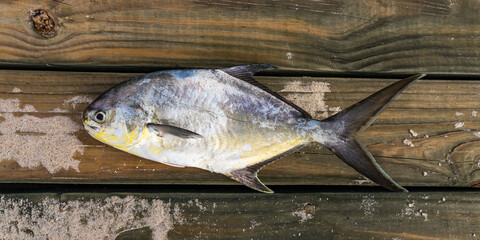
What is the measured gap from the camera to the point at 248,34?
1.73m

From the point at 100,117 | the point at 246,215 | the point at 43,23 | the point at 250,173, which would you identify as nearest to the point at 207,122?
the point at 250,173

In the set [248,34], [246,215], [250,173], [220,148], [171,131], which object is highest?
[248,34]

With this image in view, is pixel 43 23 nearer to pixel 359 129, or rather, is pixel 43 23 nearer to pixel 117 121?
pixel 117 121

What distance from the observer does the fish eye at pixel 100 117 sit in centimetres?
144

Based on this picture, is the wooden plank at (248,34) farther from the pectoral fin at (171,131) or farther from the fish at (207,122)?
the pectoral fin at (171,131)

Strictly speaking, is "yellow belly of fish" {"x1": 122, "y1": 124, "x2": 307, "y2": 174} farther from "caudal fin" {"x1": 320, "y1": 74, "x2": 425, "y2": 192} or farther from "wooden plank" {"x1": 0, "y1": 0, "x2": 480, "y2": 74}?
"wooden plank" {"x1": 0, "y1": 0, "x2": 480, "y2": 74}

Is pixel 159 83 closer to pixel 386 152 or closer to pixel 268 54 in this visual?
pixel 268 54

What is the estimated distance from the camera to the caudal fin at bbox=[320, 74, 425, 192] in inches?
50.8

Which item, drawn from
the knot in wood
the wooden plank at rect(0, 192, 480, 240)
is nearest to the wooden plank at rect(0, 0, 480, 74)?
the knot in wood

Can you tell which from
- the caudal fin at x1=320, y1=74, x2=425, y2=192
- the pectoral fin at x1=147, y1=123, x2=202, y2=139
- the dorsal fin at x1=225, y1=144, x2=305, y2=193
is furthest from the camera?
the dorsal fin at x1=225, y1=144, x2=305, y2=193

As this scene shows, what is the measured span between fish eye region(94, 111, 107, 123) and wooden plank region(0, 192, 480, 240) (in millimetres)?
519

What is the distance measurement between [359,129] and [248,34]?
2.75 ft

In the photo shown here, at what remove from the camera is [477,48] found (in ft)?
5.86

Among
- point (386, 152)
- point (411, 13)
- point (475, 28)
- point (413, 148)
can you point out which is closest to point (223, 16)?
point (411, 13)
